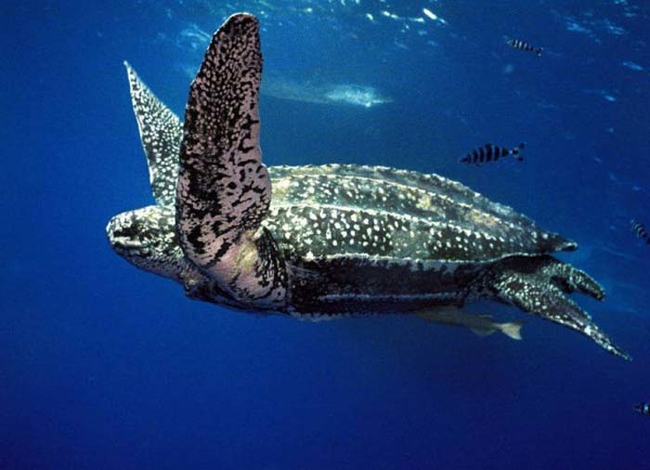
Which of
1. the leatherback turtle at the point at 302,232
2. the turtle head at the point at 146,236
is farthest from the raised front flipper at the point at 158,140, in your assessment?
the turtle head at the point at 146,236

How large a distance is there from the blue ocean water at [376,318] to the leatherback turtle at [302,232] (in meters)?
8.63

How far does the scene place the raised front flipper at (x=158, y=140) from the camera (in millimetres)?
3438

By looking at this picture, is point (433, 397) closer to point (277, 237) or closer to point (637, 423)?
point (637, 423)

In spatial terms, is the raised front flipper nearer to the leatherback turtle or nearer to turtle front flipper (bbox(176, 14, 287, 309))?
the leatherback turtle

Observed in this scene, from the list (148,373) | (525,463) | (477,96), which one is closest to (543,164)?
(477,96)

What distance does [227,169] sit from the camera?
1896mm

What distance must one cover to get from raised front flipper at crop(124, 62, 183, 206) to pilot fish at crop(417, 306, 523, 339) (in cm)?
232

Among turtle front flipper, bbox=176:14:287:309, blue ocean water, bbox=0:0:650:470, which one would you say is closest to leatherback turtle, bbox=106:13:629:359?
turtle front flipper, bbox=176:14:287:309

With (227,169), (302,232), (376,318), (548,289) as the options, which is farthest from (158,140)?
(376,318)

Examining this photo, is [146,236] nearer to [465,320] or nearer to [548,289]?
[465,320]

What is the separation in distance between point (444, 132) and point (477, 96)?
129 inches

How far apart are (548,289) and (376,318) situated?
1607cm

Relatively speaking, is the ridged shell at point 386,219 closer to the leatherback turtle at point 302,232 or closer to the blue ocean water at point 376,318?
the leatherback turtle at point 302,232

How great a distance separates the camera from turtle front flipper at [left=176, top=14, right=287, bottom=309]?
1633 millimetres
